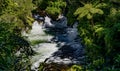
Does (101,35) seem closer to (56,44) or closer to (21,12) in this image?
(56,44)

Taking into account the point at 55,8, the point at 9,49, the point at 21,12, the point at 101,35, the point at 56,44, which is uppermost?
the point at 9,49

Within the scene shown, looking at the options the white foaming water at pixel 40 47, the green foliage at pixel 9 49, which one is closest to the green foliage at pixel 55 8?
the white foaming water at pixel 40 47

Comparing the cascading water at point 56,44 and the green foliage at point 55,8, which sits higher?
the green foliage at point 55,8

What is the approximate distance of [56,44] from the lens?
796 inches

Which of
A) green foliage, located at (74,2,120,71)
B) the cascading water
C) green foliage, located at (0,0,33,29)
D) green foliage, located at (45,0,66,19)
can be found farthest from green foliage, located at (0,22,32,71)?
green foliage, located at (45,0,66,19)

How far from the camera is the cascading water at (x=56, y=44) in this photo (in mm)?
17016

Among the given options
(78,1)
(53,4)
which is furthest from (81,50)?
(53,4)

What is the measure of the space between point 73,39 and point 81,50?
9.46 ft

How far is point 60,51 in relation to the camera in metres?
18.8

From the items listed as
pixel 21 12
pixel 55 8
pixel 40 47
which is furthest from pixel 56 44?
pixel 55 8

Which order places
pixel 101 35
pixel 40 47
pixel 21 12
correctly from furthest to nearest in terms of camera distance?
pixel 21 12 < pixel 40 47 < pixel 101 35

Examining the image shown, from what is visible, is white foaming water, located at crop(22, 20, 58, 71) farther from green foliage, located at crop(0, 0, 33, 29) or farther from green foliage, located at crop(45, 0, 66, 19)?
green foliage, located at crop(45, 0, 66, 19)

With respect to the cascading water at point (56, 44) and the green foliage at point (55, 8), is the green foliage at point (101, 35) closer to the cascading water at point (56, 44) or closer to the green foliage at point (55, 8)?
the cascading water at point (56, 44)

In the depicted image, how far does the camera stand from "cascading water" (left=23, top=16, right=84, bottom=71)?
17.0 metres
